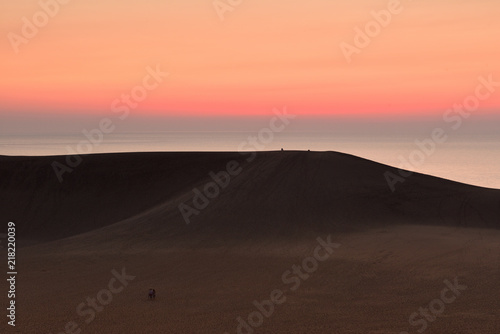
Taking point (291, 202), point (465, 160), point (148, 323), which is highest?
point (465, 160)

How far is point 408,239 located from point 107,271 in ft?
28.4

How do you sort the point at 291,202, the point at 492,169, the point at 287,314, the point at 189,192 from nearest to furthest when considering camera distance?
the point at 287,314 < the point at 291,202 < the point at 189,192 < the point at 492,169

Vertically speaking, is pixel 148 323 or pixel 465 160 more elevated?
Result: pixel 465 160

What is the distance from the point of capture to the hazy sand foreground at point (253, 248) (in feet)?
40.0

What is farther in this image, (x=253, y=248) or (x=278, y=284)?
(x=253, y=248)

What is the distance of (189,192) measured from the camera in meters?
27.9

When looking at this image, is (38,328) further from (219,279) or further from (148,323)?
(219,279)

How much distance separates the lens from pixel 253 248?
64.7ft

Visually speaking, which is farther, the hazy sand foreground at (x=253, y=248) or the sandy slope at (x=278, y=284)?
the hazy sand foreground at (x=253, y=248)

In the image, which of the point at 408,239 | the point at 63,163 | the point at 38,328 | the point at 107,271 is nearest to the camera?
the point at 38,328

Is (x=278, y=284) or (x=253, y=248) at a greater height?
(x=253, y=248)

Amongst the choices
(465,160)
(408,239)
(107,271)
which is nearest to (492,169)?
(465,160)

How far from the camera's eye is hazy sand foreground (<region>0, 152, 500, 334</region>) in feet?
40.0

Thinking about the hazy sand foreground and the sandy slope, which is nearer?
the sandy slope
